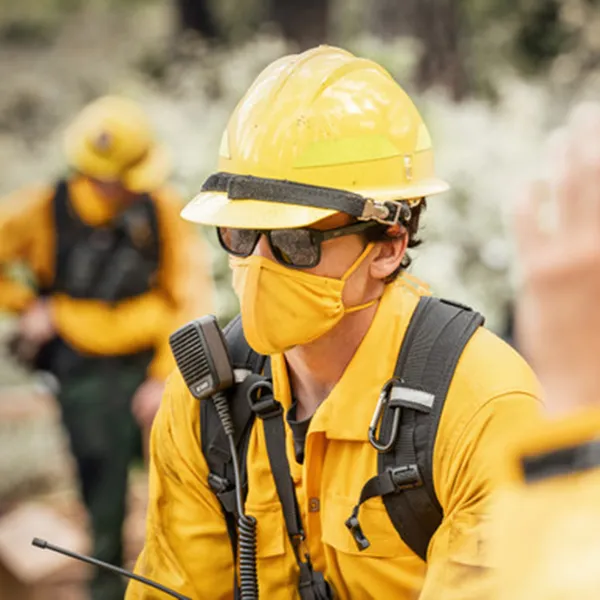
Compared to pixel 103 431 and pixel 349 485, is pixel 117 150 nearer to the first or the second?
pixel 103 431

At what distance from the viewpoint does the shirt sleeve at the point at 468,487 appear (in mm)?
2473

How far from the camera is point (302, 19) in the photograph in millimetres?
15180

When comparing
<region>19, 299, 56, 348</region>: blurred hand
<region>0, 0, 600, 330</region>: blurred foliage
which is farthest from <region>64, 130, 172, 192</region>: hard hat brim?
<region>0, 0, 600, 330</region>: blurred foliage

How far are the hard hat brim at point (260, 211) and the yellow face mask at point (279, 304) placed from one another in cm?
11

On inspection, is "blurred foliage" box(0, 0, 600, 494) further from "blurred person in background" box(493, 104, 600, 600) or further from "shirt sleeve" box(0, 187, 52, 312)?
"blurred person in background" box(493, 104, 600, 600)

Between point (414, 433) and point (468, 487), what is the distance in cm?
17

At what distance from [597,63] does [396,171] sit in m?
11.7

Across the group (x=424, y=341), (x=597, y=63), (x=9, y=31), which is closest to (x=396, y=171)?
(x=424, y=341)

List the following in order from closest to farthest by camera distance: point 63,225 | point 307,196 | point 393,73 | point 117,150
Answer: point 307,196 → point 63,225 → point 117,150 → point 393,73

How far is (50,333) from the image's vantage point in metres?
6.46

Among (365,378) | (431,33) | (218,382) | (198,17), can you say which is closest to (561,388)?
(365,378)

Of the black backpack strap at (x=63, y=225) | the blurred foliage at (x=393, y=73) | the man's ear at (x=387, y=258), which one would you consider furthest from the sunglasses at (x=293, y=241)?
the blurred foliage at (x=393, y=73)

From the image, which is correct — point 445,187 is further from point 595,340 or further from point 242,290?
point 595,340

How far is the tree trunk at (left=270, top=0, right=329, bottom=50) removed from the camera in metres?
15.0
